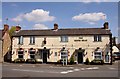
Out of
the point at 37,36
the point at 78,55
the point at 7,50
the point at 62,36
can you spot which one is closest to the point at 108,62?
the point at 78,55

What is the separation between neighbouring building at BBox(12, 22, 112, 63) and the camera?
35.9m

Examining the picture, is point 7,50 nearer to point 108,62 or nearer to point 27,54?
point 27,54

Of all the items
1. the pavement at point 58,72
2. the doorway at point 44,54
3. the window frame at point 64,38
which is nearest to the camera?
the pavement at point 58,72

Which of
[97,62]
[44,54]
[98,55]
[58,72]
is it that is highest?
[44,54]

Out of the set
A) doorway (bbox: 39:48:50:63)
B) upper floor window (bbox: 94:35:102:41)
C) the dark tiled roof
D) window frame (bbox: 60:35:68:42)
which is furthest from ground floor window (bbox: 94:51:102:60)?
doorway (bbox: 39:48:50:63)

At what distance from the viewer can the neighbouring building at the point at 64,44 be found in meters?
35.9

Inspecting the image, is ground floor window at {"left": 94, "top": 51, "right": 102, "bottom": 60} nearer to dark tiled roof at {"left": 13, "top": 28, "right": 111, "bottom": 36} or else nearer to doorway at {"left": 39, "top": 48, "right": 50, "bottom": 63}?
dark tiled roof at {"left": 13, "top": 28, "right": 111, "bottom": 36}

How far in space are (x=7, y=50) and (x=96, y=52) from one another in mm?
18515

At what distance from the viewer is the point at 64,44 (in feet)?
122

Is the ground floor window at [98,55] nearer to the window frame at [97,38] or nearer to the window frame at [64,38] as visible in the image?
the window frame at [97,38]

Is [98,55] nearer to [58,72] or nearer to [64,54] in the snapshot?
[64,54]

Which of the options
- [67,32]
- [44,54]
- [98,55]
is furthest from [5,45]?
[98,55]

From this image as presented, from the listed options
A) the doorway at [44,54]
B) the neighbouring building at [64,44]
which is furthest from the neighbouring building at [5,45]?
the doorway at [44,54]

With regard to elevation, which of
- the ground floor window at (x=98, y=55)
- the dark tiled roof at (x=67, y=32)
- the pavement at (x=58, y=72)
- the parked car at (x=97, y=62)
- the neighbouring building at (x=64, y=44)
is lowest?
the pavement at (x=58, y=72)
